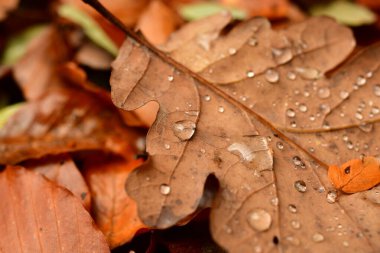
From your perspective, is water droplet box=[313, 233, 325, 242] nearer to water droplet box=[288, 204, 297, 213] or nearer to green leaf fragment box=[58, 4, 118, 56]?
water droplet box=[288, 204, 297, 213]

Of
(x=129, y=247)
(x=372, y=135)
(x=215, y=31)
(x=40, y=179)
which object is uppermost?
(x=215, y=31)

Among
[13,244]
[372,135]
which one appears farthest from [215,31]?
[13,244]

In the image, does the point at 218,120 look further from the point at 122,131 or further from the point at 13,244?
the point at 13,244

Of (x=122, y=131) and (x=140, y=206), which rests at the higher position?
(x=140, y=206)

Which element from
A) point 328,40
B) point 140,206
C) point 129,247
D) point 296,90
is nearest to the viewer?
point 140,206

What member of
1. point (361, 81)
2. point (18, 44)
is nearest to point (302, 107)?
point (361, 81)

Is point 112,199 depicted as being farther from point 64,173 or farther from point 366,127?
point 366,127
